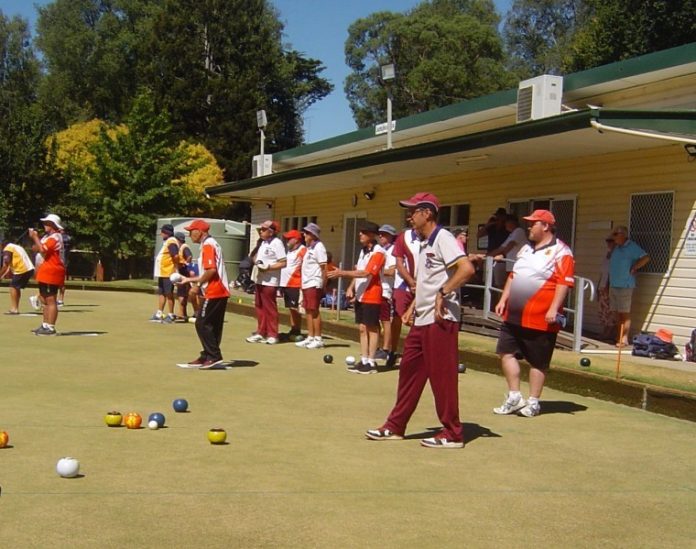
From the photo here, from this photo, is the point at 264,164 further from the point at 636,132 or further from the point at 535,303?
the point at 535,303

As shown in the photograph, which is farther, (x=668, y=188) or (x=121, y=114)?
(x=121, y=114)

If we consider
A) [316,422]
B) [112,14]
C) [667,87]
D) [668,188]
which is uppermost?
[112,14]

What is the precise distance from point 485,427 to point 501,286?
325 inches

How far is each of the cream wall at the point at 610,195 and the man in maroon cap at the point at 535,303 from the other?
5.73 m

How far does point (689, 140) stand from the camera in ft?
39.9

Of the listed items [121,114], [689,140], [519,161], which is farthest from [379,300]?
[121,114]

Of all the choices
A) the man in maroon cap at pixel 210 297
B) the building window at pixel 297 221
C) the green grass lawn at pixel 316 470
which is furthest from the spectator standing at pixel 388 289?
the building window at pixel 297 221

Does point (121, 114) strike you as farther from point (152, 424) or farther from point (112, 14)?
point (152, 424)

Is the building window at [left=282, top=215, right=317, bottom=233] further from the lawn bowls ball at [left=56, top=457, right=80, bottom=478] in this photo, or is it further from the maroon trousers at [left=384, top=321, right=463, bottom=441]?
the lawn bowls ball at [left=56, top=457, right=80, bottom=478]

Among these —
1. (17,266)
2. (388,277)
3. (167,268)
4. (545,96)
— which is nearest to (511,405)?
(388,277)

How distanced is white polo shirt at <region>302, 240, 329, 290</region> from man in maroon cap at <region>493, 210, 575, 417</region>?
18.5ft

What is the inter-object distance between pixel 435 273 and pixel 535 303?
5.34ft

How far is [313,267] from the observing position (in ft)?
46.1

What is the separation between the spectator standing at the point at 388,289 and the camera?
11.9 meters
